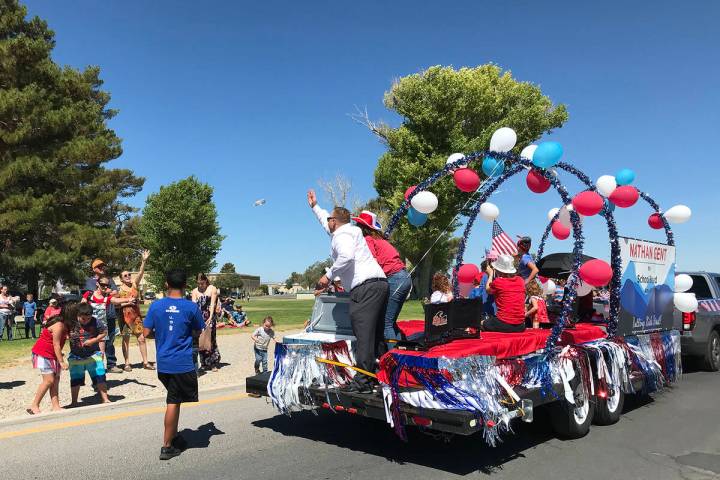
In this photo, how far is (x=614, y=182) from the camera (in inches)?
326

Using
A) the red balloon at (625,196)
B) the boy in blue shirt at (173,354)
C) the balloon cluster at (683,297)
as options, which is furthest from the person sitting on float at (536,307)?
the boy in blue shirt at (173,354)

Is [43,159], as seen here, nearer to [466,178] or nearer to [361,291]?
[466,178]

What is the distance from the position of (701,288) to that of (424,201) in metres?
6.36

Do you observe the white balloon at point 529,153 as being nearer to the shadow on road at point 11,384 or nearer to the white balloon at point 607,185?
the white balloon at point 607,185

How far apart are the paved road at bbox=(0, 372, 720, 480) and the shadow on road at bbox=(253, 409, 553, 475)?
0.03 feet

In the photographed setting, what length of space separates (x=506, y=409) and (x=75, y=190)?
28728 mm

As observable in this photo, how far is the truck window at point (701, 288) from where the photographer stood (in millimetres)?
10109

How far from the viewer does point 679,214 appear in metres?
8.95

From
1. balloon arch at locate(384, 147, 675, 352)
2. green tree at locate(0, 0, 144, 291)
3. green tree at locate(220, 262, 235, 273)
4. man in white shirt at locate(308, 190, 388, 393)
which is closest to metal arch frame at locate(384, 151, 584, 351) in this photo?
balloon arch at locate(384, 147, 675, 352)

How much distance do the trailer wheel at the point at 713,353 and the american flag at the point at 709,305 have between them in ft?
1.42

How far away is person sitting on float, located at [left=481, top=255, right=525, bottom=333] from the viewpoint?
6512 millimetres

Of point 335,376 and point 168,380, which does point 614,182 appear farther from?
point 168,380

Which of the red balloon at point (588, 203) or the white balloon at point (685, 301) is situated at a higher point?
the red balloon at point (588, 203)

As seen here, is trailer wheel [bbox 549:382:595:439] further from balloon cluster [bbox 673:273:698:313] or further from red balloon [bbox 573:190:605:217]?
balloon cluster [bbox 673:273:698:313]
